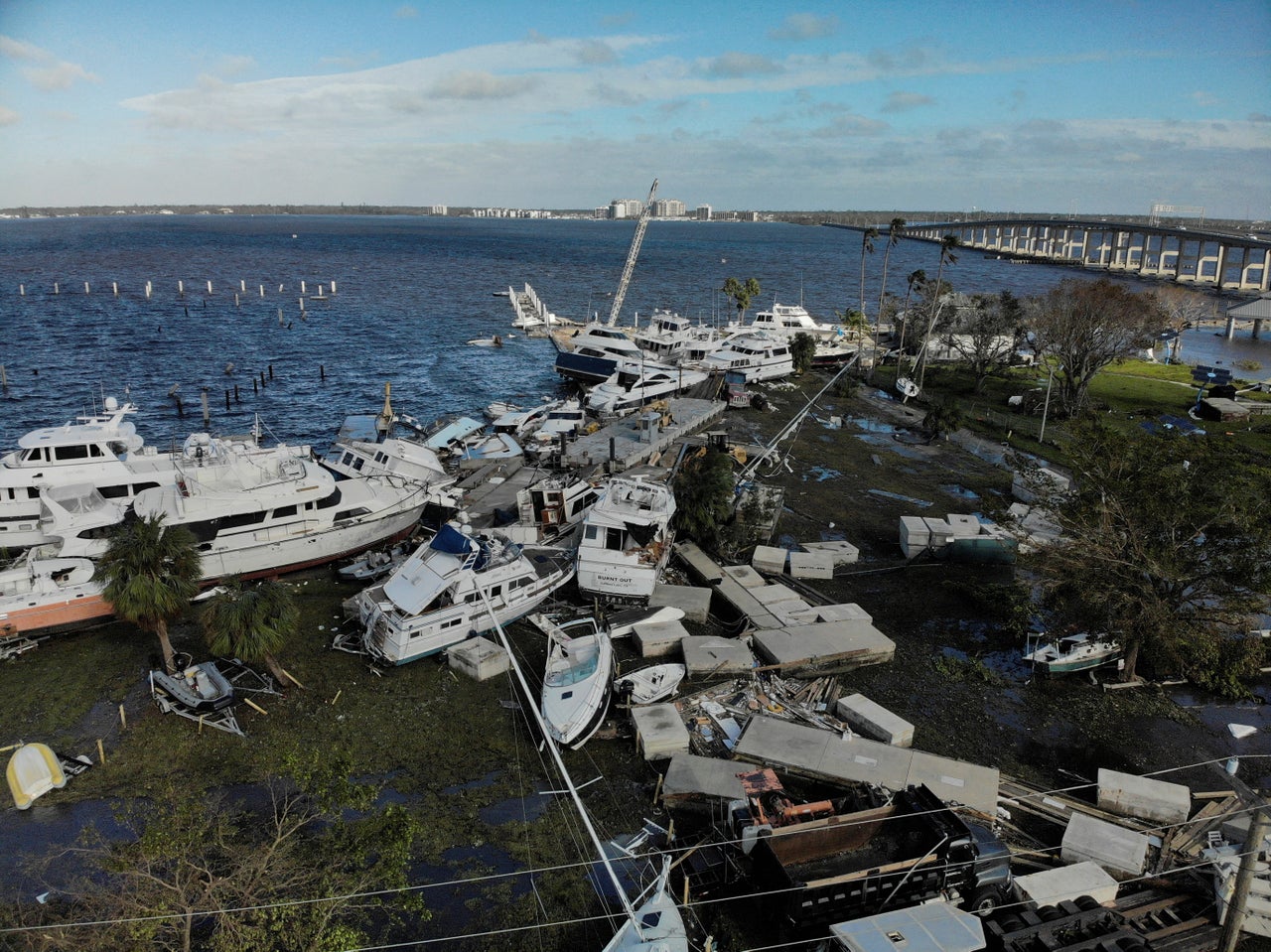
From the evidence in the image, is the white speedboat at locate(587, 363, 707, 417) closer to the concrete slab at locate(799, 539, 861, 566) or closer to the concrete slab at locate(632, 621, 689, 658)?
the concrete slab at locate(799, 539, 861, 566)

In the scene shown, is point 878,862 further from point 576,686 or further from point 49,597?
point 49,597

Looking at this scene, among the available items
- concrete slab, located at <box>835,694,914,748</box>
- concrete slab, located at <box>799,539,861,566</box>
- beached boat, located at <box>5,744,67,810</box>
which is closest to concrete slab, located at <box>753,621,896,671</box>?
concrete slab, located at <box>835,694,914,748</box>

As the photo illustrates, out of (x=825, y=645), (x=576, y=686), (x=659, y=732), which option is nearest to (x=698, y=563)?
(x=825, y=645)

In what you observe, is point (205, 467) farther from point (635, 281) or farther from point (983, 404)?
point (635, 281)

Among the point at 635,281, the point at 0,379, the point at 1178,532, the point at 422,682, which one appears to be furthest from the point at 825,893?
the point at 635,281

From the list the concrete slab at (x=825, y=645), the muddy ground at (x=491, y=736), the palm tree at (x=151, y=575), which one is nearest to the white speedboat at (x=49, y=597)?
the muddy ground at (x=491, y=736)

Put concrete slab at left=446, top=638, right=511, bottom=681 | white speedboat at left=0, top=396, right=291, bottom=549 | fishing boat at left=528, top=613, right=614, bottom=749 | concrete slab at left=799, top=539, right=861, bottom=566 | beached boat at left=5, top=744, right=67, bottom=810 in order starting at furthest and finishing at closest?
concrete slab at left=799, top=539, right=861, bottom=566 → white speedboat at left=0, top=396, right=291, bottom=549 → concrete slab at left=446, top=638, right=511, bottom=681 → fishing boat at left=528, top=613, right=614, bottom=749 → beached boat at left=5, top=744, right=67, bottom=810
